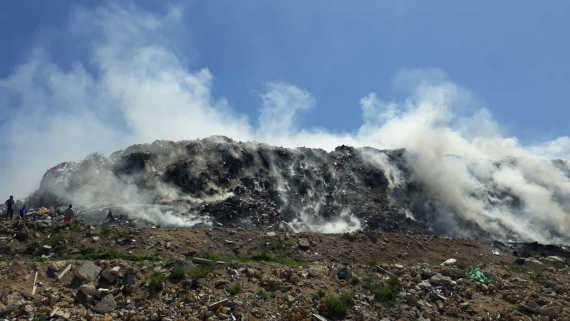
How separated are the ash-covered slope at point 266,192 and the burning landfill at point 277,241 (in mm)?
119

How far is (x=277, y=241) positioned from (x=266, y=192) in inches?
477

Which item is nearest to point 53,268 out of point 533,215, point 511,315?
point 511,315

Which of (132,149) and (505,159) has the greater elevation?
(505,159)

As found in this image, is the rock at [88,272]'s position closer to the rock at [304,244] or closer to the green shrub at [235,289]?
the green shrub at [235,289]

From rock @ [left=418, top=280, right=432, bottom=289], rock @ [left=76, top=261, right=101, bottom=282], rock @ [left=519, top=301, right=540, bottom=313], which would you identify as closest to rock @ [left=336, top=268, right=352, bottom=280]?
rock @ [left=418, top=280, right=432, bottom=289]

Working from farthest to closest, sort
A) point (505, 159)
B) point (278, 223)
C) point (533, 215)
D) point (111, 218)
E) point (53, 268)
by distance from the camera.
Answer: point (505, 159), point (533, 215), point (278, 223), point (111, 218), point (53, 268)

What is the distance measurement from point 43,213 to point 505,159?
130 feet

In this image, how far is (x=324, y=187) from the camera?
103ft

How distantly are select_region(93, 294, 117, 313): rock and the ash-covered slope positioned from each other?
14.5m

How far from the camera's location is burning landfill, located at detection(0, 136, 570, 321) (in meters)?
9.04

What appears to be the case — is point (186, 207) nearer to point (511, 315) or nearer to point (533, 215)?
point (511, 315)

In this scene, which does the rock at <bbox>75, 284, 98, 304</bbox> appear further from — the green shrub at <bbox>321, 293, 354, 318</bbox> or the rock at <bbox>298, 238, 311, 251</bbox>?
the rock at <bbox>298, 238, 311, 251</bbox>

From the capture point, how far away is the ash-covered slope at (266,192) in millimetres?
26000

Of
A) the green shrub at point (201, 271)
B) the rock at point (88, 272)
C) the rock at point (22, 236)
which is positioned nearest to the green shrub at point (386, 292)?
the green shrub at point (201, 271)
